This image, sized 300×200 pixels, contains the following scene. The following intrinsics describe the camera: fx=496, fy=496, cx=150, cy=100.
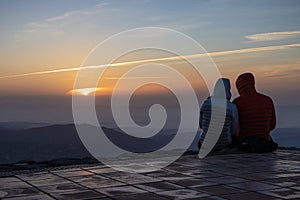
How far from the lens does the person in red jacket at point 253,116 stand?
31.4ft

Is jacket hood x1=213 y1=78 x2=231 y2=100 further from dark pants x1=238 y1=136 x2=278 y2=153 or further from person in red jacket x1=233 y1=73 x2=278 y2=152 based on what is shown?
dark pants x1=238 y1=136 x2=278 y2=153

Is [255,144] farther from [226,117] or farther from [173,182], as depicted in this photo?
[173,182]

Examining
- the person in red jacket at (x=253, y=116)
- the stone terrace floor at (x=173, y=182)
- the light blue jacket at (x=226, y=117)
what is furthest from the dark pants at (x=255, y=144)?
the stone terrace floor at (x=173, y=182)

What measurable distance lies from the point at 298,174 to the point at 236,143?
2591mm

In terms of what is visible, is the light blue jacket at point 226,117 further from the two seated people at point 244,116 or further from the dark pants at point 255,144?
the dark pants at point 255,144

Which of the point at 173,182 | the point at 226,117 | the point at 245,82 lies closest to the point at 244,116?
the point at 226,117

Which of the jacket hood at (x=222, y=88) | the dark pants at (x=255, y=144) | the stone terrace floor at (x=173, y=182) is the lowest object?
the stone terrace floor at (x=173, y=182)

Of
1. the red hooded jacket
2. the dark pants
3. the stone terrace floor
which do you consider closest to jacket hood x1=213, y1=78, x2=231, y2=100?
the red hooded jacket

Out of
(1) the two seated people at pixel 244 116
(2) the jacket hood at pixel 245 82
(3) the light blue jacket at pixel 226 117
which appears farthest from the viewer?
(2) the jacket hood at pixel 245 82

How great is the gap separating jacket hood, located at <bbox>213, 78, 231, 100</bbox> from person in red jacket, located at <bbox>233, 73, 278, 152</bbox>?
1.03 ft

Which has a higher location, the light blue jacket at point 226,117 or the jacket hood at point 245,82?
the jacket hood at point 245,82

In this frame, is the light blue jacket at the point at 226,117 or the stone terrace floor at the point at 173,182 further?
the light blue jacket at the point at 226,117

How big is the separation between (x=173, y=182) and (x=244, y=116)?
10.9 ft

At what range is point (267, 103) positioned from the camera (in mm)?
9594
